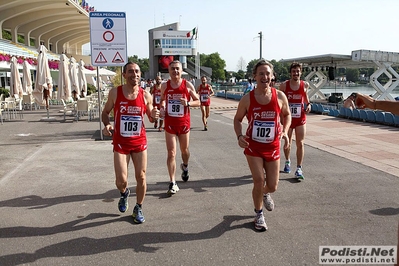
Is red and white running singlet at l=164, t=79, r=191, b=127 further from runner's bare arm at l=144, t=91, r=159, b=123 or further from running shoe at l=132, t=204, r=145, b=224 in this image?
running shoe at l=132, t=204, r=145, b=224

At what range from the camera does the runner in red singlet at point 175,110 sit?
5.36 metres

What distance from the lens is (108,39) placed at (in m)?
9.80

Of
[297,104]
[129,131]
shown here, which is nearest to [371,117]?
[297,104]

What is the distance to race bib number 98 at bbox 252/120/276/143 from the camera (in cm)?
394

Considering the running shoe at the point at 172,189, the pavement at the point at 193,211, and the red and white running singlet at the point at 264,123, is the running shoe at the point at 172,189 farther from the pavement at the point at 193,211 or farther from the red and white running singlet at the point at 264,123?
the red and white running singlet at the point at 264,123

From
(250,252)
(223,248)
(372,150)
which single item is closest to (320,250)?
(250,252)

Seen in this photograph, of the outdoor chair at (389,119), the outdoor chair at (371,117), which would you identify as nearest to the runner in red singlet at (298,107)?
the outdoor chair at (389,119)

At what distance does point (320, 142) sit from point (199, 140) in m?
3.44

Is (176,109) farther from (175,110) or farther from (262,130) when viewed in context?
(262,130)

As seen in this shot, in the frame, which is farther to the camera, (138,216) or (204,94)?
(204,94)

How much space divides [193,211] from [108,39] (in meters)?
6.78

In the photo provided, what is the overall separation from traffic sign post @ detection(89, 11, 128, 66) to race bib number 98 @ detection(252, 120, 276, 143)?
675 cm

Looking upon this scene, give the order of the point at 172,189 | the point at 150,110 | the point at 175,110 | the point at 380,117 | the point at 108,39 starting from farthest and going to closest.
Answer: the point at 380,117
the point at 108,39
the point at 175,110
the point at 172,189
the point at 150,110

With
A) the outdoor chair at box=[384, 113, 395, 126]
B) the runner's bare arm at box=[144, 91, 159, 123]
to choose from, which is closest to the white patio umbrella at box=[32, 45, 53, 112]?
the runner's bare arm at box=[144, 91, 159, 123]
